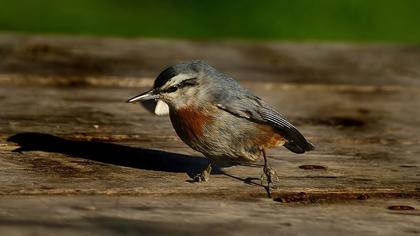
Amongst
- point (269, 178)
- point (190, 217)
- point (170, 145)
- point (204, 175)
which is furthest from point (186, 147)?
point (190, 217)

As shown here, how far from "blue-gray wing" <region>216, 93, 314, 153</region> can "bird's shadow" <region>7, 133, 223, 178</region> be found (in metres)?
0.30

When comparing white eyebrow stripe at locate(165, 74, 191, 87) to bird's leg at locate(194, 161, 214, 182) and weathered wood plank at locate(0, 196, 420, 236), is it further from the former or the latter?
weathered wood plank at locate(0, 196, 420, 236)

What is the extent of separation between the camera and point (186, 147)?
18.7 ft

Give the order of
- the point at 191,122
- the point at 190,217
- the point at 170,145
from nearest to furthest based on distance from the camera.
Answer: the point at 190,217, the point at 191,122, the point at 170,145

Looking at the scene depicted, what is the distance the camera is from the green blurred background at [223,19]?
13.5 metres

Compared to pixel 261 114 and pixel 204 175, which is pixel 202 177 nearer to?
pixel 204 175

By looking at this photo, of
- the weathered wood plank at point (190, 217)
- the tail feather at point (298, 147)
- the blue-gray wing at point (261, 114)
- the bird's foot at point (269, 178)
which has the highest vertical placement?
the blue-gray wing at point (261, 114)

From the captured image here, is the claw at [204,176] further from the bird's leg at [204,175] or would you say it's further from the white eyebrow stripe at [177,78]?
the white eyebrow stripe at [177,78]

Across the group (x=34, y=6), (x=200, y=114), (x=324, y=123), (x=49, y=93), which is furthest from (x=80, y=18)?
(x=200, y=114)

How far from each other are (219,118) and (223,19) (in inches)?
353

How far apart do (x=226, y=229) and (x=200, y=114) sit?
126 cm

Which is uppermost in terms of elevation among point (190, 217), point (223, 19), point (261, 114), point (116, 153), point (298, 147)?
point (223, 19)

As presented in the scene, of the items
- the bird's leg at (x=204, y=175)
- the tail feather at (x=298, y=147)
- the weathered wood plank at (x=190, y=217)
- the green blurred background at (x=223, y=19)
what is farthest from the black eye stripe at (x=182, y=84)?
the green blurred background at (x=223, y=19)

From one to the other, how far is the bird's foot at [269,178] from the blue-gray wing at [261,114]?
267 millimetres
